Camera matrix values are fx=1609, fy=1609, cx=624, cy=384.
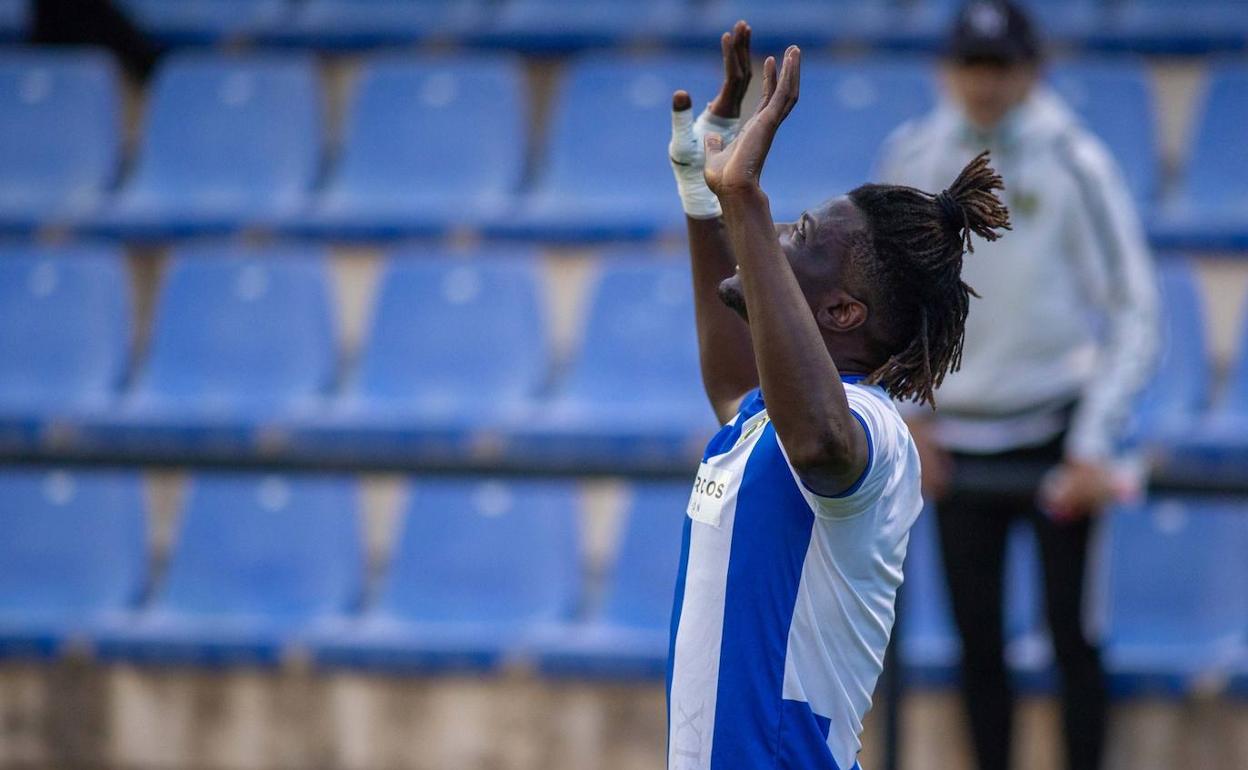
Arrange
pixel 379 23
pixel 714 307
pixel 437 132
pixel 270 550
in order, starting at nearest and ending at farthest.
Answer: pixel 714 307 < pixel 270 550 < pixel 437 132 < pixel 379 23

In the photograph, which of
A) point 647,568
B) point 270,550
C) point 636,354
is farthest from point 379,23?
point 647,568

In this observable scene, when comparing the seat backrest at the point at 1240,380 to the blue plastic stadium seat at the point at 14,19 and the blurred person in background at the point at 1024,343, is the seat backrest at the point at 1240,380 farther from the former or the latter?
the blue plastic stadium seat at the point at 14,19

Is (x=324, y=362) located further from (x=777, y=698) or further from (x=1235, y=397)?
(x=777, y=698)

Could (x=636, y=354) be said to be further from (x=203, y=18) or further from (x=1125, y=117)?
(x=203, y=18)

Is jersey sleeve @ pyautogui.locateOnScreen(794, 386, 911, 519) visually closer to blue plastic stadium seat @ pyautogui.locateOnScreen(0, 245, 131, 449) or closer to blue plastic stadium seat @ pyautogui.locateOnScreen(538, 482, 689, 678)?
blue plastic stadium seat @ pyautogui.locateOnScreen(538, 482, 689, 678)

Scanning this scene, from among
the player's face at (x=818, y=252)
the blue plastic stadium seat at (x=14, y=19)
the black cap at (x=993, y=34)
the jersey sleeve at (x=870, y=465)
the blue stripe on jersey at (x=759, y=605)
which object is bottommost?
the blue stripe on jersey at (x=759, y=605)

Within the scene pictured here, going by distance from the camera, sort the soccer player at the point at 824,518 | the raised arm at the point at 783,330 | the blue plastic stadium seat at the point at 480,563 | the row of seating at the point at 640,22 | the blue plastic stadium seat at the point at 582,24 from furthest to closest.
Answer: the blue plastic stadium seat at the point at 582,24
the row of seating at the point at 640,22
the blue plastic stadium seat at the point at 480,563
the soccer player at the point at 824,518
the raised arm at the point at 783,330

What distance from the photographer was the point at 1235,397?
13.8ft

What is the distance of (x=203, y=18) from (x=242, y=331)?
1.54 metres

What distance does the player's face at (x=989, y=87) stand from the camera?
3.44m

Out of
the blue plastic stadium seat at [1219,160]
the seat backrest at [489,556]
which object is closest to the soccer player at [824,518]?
the seat backrest at [489,556]

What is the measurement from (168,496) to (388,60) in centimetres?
169

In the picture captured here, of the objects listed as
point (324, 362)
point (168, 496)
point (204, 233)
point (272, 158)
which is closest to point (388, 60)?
point (272, 158)

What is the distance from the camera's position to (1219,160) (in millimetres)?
4691
